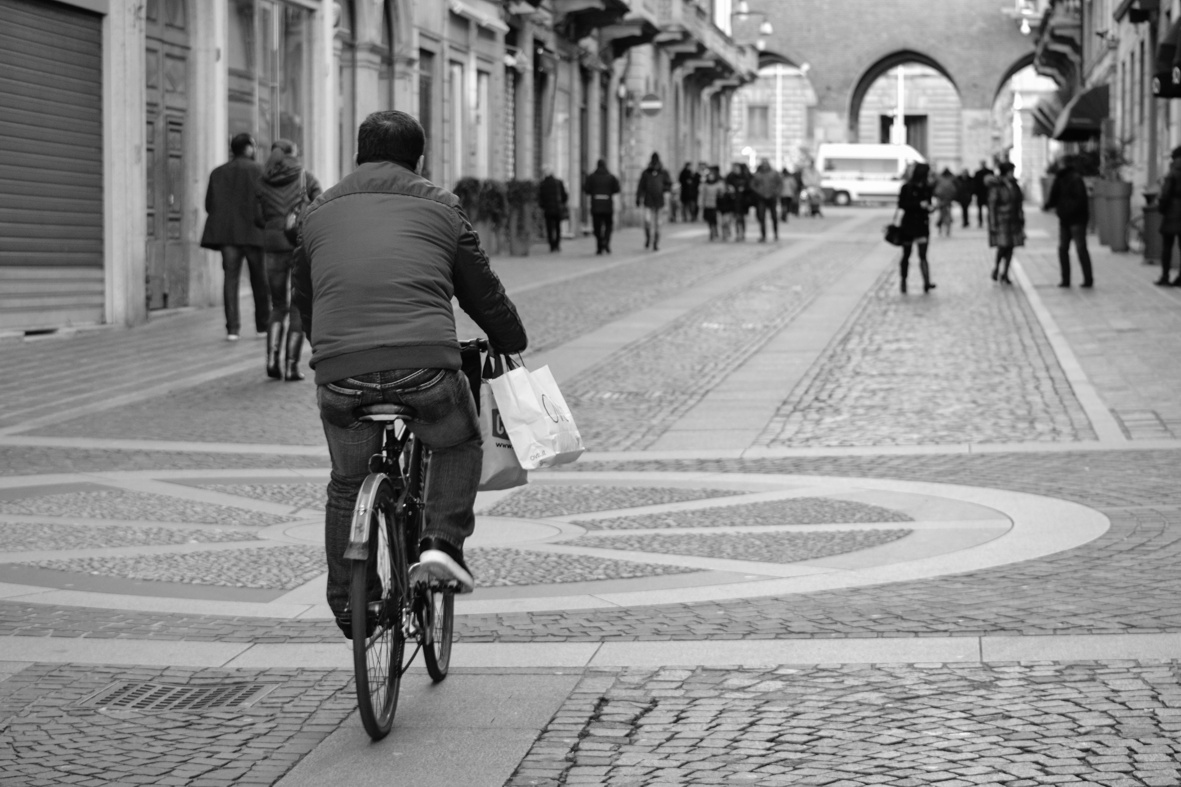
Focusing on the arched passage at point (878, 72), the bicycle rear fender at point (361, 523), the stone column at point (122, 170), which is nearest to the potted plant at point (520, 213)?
the stone column at point (122, 170)

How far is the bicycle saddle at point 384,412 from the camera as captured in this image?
5.20 m

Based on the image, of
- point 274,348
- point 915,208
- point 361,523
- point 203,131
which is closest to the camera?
point 361,523

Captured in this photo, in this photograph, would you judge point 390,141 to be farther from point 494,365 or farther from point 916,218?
point 916,218

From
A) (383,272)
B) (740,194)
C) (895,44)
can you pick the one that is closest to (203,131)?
(383,272)

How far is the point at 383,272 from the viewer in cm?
520

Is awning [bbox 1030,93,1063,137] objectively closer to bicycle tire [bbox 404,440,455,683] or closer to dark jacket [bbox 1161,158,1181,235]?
dark jacket [bbox 1161,158,1181,235]

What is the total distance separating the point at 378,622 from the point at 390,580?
0.50 ft

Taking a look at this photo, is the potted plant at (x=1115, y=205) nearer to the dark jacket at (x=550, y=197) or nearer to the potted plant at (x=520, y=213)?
the dark jacket at (x=550, y=197)

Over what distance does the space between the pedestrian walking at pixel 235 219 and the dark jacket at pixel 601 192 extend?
672 inches

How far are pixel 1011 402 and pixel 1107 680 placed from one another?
759 centimetres

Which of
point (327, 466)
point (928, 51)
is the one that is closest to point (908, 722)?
point (327, 466)

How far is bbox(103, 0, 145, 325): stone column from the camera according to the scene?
19.3 meters

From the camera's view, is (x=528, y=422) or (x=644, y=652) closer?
(x=528, y=422)

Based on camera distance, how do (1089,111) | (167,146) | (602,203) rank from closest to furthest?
1. (167,146)
2. (602,203)
3. (1089,111)
